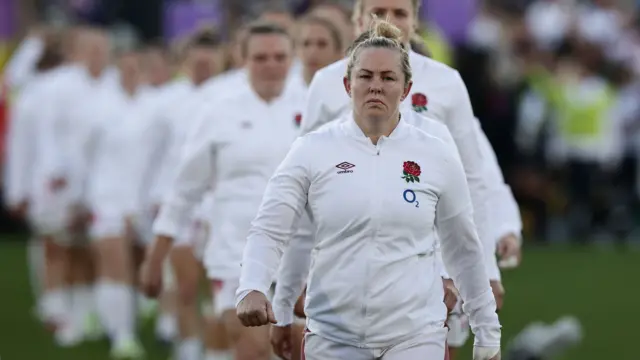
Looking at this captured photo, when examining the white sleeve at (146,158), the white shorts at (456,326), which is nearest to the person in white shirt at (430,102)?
the white shorts at (456,326)

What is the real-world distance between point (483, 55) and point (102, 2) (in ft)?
21.8

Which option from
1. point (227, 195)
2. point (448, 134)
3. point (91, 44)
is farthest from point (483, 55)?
point (448, 134)

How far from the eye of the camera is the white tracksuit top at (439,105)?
29.1 ft

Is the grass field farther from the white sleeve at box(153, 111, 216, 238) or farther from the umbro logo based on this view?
the umbro logo

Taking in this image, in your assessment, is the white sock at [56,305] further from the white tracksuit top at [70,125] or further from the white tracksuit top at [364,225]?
the white tracksuit top at [364,225]

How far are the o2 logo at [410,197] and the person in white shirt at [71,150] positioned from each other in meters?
10.2

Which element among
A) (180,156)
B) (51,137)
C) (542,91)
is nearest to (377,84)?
(180,156)

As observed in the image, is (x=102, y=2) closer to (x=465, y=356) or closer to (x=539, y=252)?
(x=539, y=252)

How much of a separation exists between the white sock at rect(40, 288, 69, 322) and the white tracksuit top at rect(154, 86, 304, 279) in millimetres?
7110

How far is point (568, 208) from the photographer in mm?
25953

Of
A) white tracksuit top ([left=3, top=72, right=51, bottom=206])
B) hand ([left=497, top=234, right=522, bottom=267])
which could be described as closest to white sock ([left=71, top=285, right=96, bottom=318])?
white tracksuit top ([left=3, top=72, right=51, bottom=206])

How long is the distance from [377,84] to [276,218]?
76cm

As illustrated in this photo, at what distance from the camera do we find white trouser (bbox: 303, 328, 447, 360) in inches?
295

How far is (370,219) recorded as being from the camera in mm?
7422
